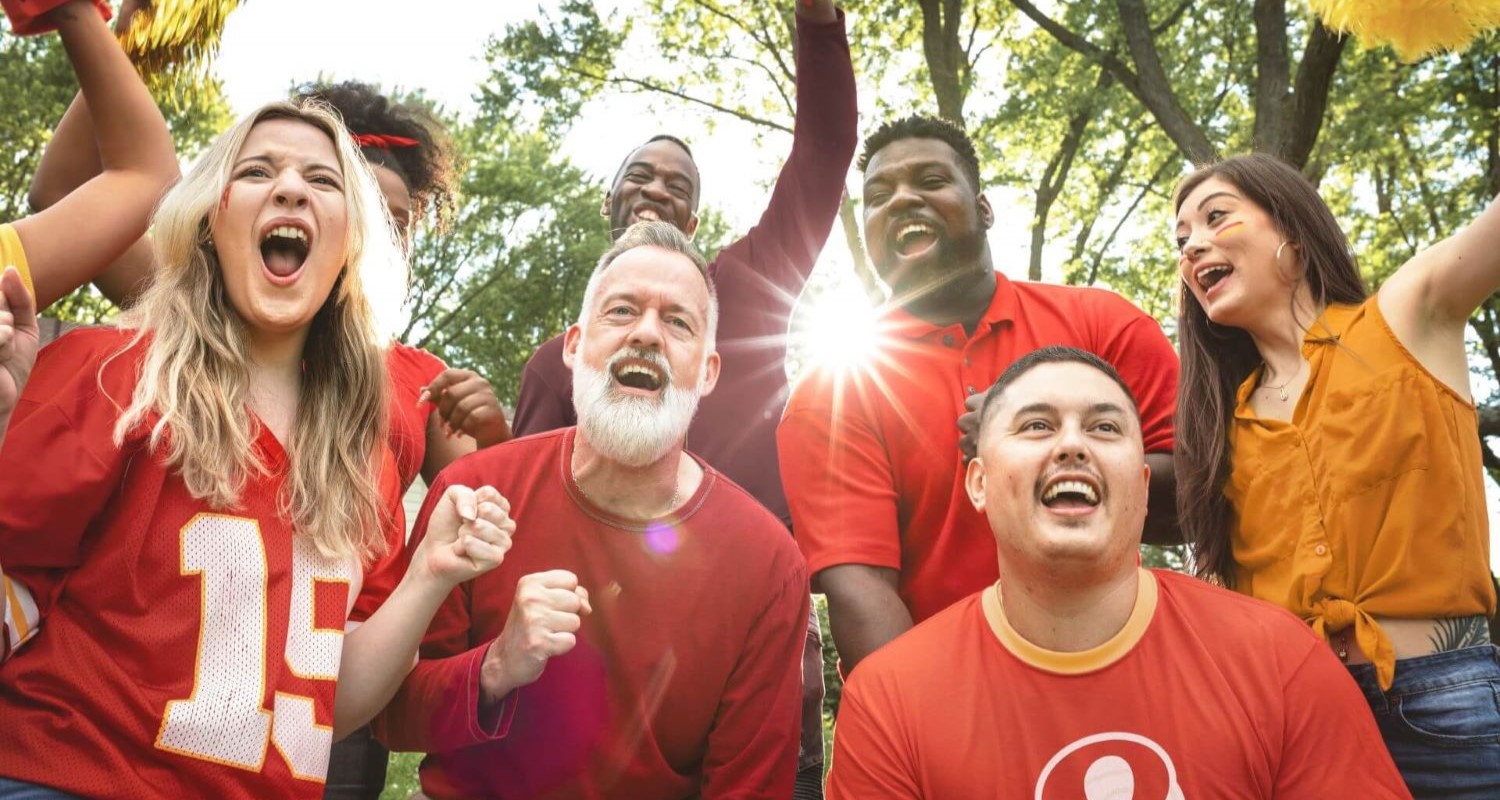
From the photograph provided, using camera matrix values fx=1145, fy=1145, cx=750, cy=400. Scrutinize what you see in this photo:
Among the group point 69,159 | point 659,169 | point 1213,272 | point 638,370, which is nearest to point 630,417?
point 638,370

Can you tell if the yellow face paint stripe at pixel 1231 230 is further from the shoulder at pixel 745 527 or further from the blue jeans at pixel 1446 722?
the shoulder at pixel 745 527

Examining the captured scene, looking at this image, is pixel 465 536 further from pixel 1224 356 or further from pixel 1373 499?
pixel 1224 356

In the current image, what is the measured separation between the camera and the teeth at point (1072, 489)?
3.00 m

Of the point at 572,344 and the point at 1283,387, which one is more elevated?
the point at 1283,387

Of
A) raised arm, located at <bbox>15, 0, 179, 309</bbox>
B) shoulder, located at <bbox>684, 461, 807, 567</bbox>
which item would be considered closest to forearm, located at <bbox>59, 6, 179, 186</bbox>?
raised arm, located at <bbox>15, 0, 179, 309</bbox>

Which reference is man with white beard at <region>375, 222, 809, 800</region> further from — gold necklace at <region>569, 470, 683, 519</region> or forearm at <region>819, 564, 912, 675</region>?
forearm at <region>819, 564, 912, 675</region>

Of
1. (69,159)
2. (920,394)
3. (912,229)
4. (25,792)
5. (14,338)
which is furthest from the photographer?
(912,229)

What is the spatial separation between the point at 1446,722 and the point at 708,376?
7.50 feet

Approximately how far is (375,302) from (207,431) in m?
0.72

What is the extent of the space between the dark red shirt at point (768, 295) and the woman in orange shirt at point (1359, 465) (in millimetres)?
1558

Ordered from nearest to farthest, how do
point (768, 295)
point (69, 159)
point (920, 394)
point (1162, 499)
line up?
point (69, 159), point (1162, 499), point (920, 394), point (768, 295)

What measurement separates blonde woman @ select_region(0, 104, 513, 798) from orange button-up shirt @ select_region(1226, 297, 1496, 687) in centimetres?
216

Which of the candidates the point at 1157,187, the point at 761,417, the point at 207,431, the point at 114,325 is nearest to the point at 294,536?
the point at 207,431

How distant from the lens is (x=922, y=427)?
12.9 ft
